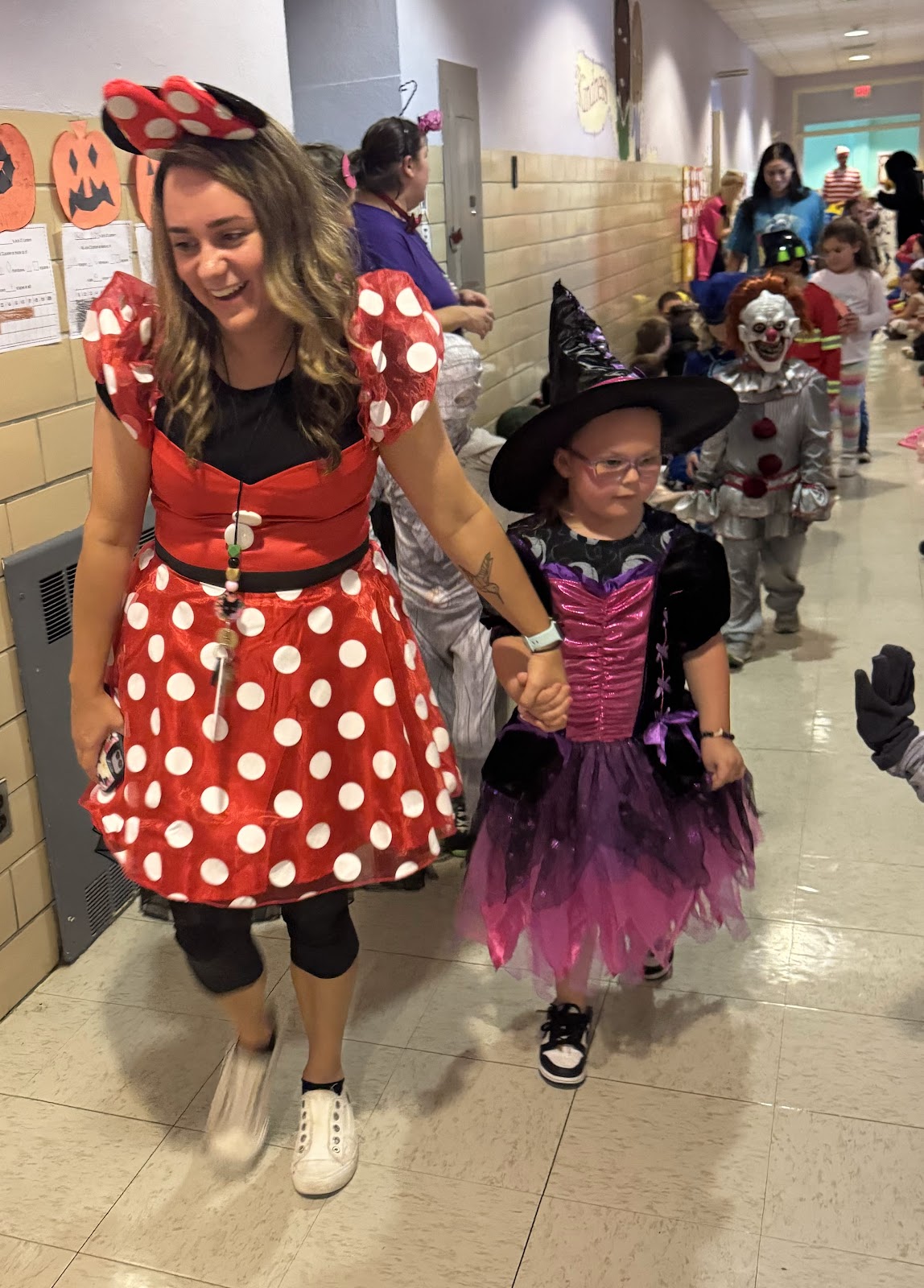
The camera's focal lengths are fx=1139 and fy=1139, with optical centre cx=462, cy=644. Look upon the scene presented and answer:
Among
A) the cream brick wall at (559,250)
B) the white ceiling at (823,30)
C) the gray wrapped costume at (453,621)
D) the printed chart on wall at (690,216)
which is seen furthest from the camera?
the white ceiling at (823,30)

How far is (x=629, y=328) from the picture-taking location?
8.22m

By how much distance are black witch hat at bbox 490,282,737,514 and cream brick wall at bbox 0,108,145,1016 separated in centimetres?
94

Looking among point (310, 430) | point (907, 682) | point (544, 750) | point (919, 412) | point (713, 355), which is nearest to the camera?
point (310, 430)

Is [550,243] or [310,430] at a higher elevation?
[550,243]

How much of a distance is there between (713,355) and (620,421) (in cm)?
409

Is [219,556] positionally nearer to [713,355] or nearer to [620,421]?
[620,421]

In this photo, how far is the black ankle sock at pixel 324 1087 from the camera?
1.85 metres

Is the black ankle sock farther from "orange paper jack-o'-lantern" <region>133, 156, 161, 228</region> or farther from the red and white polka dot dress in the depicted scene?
"orange paper jack-o'-lantern" <region>133, 156, 161, 228</region>

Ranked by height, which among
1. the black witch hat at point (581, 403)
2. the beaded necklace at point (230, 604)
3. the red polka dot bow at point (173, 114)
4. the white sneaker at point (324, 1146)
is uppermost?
the red polka dot bow at point (173, 114)

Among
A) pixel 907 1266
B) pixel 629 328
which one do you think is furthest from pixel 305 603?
pixel 629 328

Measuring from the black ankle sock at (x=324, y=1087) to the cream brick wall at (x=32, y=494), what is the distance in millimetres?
753

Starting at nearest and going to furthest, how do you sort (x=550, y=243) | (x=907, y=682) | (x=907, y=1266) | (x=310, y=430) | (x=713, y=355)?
(x=310, y=430)
(x=907, y=1266)
(x=907, y=682)
(x=713, y=355)
(x=550, y=243)

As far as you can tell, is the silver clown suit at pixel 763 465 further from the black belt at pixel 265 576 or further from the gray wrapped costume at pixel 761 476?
the black belt at pixel 265 576

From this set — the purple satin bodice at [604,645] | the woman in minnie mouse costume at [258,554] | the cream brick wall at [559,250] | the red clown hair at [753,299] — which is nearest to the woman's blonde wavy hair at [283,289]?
the woman in minnie mouse costume at [258,554]
